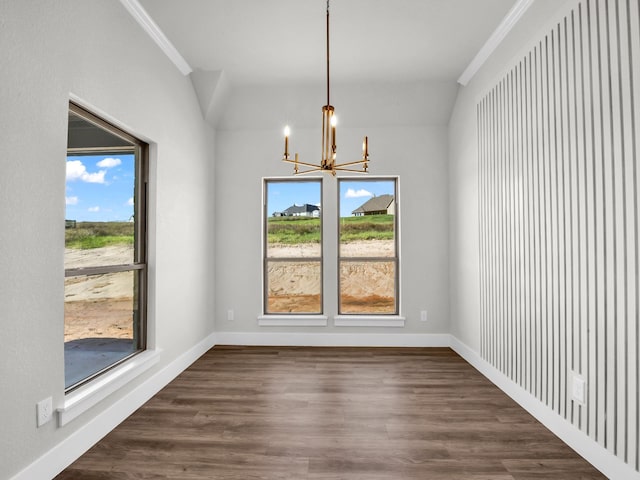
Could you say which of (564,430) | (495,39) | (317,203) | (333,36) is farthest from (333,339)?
(495,39)

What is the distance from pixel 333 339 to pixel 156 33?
11.4 ft

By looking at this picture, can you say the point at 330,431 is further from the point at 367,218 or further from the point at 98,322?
the point at 367,218

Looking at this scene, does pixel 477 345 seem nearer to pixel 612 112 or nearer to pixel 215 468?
pixel 612 112

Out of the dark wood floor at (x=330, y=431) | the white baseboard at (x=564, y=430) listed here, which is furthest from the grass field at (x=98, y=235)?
the white baseboard at (x=564, y=430)

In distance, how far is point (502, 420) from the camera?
2.57 m

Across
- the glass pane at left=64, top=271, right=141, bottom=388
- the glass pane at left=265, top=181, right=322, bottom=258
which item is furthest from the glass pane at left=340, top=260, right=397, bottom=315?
the glass pane at left=64, top=271, right=141, bottom=388

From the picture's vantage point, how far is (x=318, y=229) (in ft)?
15.4

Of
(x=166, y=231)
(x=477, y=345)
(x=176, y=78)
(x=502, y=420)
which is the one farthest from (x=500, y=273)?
(x=176, y=78)

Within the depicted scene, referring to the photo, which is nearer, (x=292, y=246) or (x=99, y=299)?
(x=99, y=299)

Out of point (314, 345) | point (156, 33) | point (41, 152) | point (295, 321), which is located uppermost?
point (156, 33)

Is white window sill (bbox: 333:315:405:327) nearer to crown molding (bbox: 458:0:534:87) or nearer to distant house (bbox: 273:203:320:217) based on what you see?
distant house (bbox: 273:203:320:217)

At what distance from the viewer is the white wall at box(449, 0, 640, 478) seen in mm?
1854

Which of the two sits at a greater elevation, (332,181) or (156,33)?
(156,33)

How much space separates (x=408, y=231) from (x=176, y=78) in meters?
2.90
